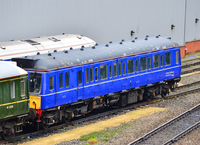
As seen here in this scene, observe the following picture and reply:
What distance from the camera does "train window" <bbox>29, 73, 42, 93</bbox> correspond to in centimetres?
1745

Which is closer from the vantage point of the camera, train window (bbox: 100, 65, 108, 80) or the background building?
train window (bbox: 100, 65, 108, 80)

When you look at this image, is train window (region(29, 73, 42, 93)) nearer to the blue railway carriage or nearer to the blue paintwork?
the blue railway carriage

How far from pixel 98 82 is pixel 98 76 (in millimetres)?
292

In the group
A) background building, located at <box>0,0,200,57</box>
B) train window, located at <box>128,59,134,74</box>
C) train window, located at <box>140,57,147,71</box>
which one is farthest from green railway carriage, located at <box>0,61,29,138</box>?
background building, located at <box>0,0,200,57</box>

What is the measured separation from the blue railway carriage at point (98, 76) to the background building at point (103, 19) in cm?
593

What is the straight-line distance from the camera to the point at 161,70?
958 inches

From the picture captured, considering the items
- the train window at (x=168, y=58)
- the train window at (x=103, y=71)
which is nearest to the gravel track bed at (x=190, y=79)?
the train window at (x=168, y=58)

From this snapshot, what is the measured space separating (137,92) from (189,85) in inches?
251

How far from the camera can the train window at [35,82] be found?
687 inches

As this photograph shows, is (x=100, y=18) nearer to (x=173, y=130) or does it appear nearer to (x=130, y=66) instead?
(x=130, y=66)

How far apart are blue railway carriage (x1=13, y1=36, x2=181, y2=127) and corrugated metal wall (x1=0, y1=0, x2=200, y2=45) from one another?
593 cm

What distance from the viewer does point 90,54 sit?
20.3 meters

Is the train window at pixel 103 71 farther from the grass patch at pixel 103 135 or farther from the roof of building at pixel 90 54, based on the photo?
the grass patch at pixel 103 135

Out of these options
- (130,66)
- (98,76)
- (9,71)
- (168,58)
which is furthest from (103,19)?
(9,71)
